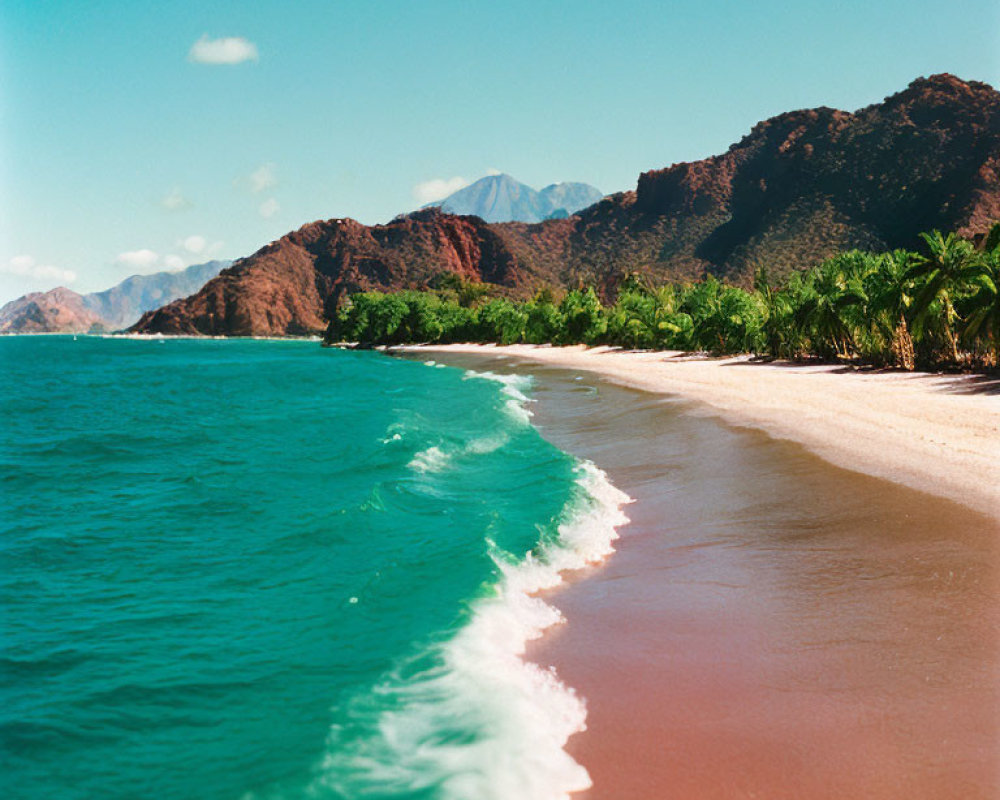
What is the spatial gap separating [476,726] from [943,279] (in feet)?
92.6

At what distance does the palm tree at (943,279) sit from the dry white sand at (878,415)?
2.31 meters

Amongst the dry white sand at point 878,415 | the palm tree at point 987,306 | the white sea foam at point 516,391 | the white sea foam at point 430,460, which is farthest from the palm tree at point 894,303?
the white sea foam at point 430,460

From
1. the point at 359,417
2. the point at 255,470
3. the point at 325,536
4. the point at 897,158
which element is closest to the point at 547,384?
the point at 359,417

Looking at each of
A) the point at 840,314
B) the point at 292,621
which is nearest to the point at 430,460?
the point at 292,621

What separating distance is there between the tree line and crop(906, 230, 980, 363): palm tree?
40 mm

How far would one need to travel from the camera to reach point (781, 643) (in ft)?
23.1

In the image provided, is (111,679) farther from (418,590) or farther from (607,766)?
(607,766)

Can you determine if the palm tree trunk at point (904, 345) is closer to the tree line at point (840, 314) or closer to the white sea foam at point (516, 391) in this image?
the tree line at point (840, 314)

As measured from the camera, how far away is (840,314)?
35812 mm

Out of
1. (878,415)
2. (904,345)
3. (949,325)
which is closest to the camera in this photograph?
(878,415)

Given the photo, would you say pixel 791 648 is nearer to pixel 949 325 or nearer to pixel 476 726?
pixel 476 726

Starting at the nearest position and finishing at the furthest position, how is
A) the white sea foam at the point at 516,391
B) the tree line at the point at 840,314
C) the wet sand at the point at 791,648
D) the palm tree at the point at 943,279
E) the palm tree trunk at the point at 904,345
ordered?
the wet sand at the point at 791,648 → the white sea foam at the point at 516,391 → the palm tree at the point at 943,279 → the tree line at the point at 840,314 → the palm tree trunk at the point at 904,345

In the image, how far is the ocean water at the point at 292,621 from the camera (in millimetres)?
5824

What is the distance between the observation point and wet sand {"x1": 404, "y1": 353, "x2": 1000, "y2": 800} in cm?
505
